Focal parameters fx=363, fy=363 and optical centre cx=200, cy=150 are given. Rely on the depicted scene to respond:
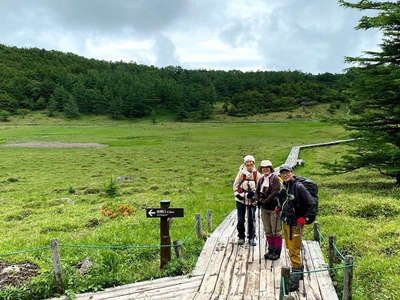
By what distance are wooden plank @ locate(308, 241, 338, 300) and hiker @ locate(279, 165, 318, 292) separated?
0.51 m

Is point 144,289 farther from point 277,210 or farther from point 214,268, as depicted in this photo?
point 277,210

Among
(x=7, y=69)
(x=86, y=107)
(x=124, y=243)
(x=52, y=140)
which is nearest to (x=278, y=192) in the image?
(x=124, y=243)

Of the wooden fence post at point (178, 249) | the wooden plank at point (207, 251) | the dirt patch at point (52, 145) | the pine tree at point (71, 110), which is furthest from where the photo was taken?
the pine tree at point (71, 110)

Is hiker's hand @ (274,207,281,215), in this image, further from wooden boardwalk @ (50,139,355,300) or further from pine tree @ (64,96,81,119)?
pine tree @ (64,96,81,119)

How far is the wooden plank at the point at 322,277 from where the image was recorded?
7805 mm

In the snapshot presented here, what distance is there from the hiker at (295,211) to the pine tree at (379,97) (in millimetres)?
13281

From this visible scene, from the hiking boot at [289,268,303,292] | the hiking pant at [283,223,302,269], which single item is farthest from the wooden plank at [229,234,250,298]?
the hiking pant at [283,223,302,269]

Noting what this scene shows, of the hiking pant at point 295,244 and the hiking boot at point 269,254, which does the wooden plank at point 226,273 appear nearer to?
the hiking boot at point 269,254

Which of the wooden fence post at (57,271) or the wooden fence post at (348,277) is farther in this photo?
the wooden fence post at (57,271)

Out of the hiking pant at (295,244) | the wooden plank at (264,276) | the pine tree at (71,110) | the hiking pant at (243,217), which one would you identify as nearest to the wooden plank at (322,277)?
the hiking pant at (295,244)

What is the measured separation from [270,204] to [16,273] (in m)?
7.06

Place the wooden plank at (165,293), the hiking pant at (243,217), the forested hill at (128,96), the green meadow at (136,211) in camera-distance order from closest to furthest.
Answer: the wooden plank at (165,293) < the green meadow at (136,211) < the hiking pant at (243,217) < the forested hill at (128,96)

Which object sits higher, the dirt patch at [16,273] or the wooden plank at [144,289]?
the wooden plank at [144,289]

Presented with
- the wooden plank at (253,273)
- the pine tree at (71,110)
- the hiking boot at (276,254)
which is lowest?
the wooden plank at (253,273)
